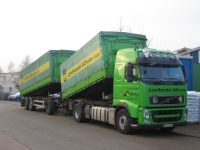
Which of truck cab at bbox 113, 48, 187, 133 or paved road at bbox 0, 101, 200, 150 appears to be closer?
paved road at bbox 0, 101, 200, 150

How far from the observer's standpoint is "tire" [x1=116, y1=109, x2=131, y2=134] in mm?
15242

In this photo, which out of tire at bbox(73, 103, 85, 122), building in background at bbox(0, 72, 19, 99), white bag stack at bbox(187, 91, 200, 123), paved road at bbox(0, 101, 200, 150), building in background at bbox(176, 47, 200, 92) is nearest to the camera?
paved road at bbox(0, 101, 200, 150)

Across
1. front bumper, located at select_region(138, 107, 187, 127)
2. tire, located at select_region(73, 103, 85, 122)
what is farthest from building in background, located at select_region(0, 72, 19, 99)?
front bumper, located at select_region(138, 107, 187, 127)

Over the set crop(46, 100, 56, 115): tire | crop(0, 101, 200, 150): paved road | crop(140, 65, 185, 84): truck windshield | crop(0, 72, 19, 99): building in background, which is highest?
crop(0, 72, 19, 99): building in background

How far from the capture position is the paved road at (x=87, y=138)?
41.2ft

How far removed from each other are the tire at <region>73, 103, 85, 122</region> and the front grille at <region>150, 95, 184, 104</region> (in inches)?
228

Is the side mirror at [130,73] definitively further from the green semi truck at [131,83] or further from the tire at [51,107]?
the tire at [51,107]

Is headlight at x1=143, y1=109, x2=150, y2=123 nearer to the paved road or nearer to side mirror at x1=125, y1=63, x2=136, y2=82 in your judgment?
the paved road

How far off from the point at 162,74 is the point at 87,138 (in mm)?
3352

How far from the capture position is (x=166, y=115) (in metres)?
14.9

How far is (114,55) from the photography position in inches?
672

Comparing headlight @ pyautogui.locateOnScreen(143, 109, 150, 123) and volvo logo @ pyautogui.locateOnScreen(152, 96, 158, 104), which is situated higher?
volvo logo @ pyautogui.locateOnScreen(152, 96, 158, 104)

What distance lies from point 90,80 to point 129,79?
12.5 feet

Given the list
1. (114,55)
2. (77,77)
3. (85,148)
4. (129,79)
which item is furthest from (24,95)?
(85,148)
